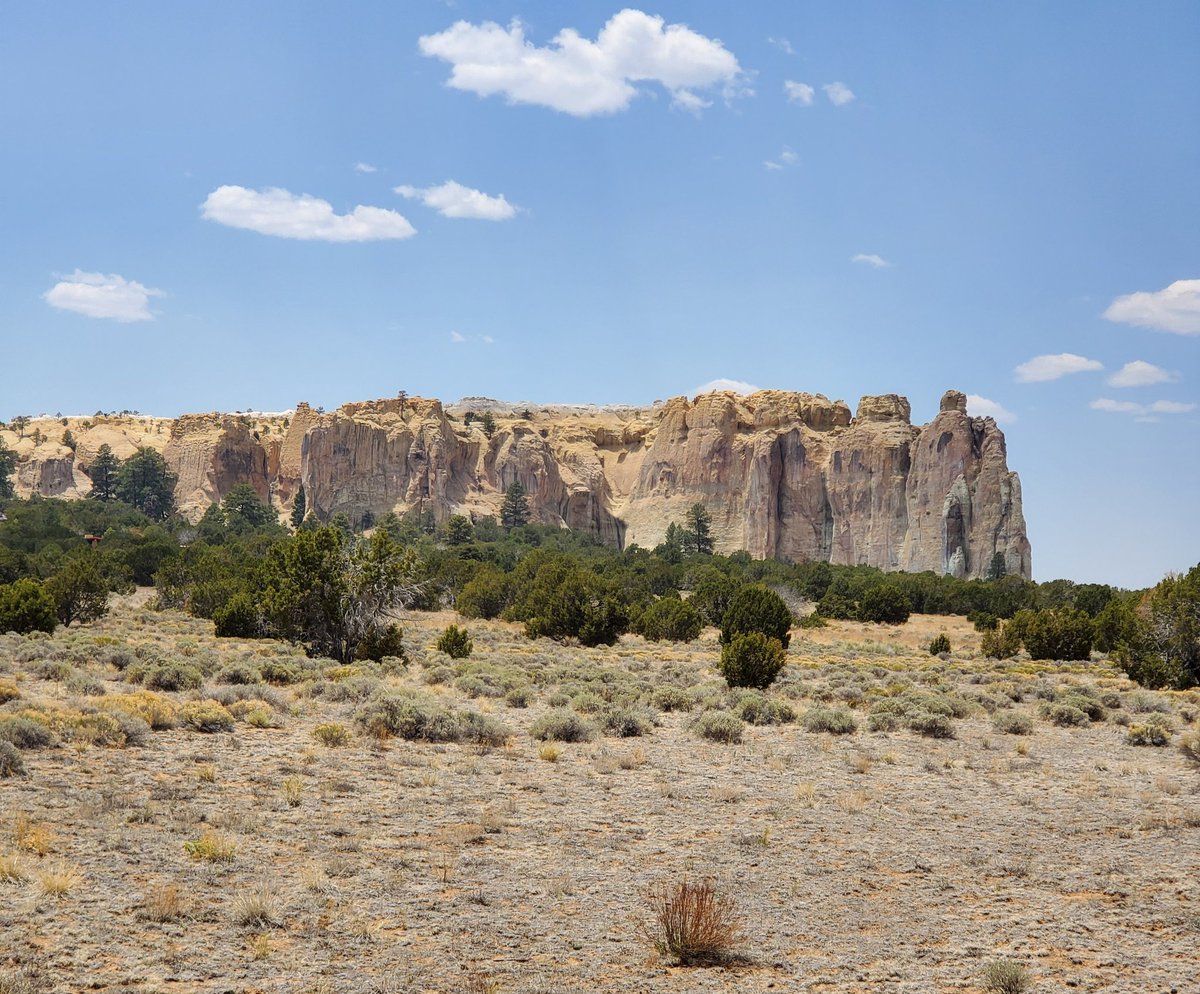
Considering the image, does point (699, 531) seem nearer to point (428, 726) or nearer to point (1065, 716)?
point (1065, 716)

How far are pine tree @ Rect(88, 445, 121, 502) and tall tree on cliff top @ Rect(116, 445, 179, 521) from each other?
1.13 m

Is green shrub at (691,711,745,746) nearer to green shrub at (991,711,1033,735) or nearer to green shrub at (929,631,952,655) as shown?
green shrub at (991,711,1033,735)

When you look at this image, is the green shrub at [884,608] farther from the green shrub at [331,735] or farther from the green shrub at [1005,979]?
the green shrub at [1005,979]

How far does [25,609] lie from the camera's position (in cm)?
3102

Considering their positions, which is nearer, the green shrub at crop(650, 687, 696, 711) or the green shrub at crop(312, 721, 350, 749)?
the green shrub at crop(312, 721, 350, 749)

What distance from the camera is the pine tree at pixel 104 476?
118 m

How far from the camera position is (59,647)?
25.5 meters

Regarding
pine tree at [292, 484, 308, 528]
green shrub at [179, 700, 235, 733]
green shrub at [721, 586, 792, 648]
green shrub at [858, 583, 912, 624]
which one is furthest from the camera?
pine tree at [292, 484, 308, 528]

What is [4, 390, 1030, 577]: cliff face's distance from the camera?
349 ft

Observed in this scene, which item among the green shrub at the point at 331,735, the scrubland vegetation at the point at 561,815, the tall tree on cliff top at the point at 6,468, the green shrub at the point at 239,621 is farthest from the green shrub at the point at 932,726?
the tall tree on cliff top at the point at 6,468

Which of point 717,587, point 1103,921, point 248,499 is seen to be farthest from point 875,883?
point 248,499

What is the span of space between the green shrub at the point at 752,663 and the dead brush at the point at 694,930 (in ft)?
54.9

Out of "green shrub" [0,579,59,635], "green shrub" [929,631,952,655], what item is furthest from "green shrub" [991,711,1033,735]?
"green shrub" [0,579,59,635]

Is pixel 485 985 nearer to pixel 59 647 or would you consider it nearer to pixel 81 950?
pixel 81 950
